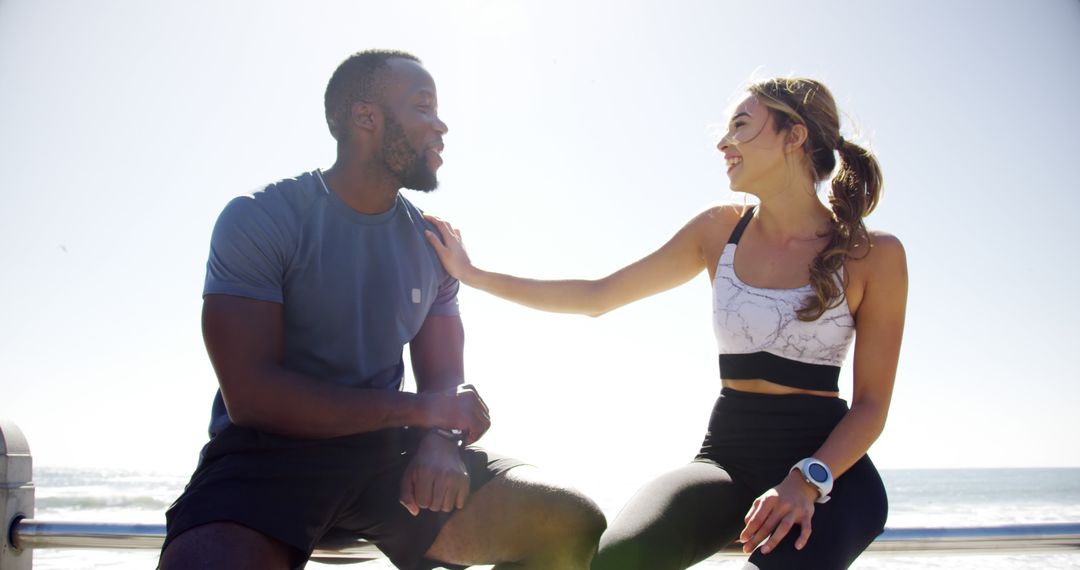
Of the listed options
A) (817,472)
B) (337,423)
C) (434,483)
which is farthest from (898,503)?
(337,423)

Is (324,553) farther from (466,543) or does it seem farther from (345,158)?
(345,158)

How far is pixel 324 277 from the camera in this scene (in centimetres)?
257

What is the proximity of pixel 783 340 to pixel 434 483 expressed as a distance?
4.02ft

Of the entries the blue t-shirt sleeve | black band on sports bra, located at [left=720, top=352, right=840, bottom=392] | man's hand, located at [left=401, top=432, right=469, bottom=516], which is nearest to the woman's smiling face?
black band on sports bra, located at [left=720, top=352, right=840, bottom=392]

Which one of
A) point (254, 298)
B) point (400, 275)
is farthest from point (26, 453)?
point (400, 275)

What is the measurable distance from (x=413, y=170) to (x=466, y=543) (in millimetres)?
1348

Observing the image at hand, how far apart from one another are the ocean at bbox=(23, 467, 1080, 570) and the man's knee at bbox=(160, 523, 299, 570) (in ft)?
18.3

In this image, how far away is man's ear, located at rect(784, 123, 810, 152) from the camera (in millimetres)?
2994

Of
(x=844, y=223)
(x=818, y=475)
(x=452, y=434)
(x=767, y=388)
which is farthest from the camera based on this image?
(x=844, y=223)

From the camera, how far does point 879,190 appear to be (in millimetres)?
2963

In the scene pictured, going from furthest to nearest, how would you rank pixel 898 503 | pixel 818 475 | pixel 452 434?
pixel 898 503 → pixel 452 434 → pixel 818 475

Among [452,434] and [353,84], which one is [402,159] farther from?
[452,434]

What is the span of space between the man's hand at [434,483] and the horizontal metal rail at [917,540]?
0.23 metres

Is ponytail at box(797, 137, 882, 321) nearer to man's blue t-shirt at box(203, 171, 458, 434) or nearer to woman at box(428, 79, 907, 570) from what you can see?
woman at box(428, 79, 907, 570)
